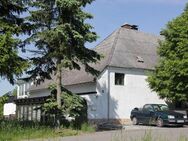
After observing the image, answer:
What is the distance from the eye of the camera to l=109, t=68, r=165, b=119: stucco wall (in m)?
38.8

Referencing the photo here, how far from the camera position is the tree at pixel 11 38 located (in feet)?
74.1

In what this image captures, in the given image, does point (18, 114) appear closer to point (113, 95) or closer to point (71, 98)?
point (113, 95)

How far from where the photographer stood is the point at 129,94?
1580 inches

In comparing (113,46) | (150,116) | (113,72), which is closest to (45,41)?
(150,116)

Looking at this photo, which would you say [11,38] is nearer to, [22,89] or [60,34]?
[60,34]

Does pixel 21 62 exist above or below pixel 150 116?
above

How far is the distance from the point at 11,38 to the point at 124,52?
20.2m

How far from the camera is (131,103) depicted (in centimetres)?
4022

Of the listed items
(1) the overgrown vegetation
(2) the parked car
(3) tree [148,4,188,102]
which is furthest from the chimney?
(1) the overgrown vegetation

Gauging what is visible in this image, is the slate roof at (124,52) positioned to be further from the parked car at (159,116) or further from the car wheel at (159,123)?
the car wheel at (159,123)

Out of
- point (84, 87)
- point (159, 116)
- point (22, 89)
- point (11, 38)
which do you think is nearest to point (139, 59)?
point (84, 87)

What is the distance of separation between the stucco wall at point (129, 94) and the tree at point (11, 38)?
49.5 ft

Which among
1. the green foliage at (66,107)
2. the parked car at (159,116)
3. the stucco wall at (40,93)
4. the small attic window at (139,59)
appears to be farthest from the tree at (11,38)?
the stucco wall at (40,93)

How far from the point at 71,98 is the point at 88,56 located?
2.84m
